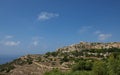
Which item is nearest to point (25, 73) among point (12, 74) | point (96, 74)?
point (12, 74)

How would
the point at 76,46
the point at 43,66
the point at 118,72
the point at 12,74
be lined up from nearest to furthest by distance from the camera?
1. the point at 118,72
2. the point at 12,74
3. the point at 43,66
4. the point at 76,46

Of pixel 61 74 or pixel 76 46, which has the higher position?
pixel 76 46

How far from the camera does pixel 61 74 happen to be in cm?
5506

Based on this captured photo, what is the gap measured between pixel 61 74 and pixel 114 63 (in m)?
11.1

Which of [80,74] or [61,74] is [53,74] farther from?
[80,74]

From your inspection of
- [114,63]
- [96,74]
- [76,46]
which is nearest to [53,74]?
[96,74]

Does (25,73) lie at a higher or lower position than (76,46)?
lower

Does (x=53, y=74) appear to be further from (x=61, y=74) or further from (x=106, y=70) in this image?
(x=106, y=70)

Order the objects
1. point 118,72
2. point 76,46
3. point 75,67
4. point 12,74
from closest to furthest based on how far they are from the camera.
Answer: point 118,72
point 12,74
point 75,67
point 76,46

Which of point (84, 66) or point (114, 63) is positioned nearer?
point (114, 63)

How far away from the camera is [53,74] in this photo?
56281 millimetres

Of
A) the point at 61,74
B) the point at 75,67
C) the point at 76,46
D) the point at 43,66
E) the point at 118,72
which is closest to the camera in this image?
the point at 118,72

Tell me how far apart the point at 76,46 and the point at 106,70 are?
107 meters

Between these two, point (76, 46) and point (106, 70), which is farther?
point (76, 46)
